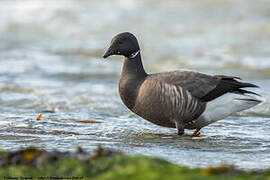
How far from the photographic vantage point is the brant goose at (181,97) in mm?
7775

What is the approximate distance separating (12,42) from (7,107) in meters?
9.38

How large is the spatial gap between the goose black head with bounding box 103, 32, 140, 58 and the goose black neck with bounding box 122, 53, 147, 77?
0.07 meters

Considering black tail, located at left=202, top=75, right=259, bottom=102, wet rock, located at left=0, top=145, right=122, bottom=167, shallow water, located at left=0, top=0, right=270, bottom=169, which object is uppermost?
black tail, located at left=202, top=75, right=259, bottom=102

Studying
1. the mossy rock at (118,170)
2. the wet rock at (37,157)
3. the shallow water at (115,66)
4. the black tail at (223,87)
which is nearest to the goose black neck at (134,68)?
the shallow water at (115,66)

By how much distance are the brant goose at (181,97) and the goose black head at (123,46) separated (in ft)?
0.05

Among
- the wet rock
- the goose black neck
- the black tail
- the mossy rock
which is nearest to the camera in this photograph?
the mossy rock

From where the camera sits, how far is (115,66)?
15617mm

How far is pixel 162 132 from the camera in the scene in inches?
332

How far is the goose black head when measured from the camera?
324 inches

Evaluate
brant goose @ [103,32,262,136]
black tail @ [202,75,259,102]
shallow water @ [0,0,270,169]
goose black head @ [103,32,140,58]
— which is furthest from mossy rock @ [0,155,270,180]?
goose black head @ [103,32,140,58]

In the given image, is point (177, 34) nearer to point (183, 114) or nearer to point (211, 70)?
point (211, 70)

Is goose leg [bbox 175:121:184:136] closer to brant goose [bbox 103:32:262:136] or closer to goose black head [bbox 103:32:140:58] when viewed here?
brant goose [bbox 103:32:262:136]

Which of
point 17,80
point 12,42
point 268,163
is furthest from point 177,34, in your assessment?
point 268,163

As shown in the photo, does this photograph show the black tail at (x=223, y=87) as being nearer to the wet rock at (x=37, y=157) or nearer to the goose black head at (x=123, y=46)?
the goose black head at (x=123, y=46)
